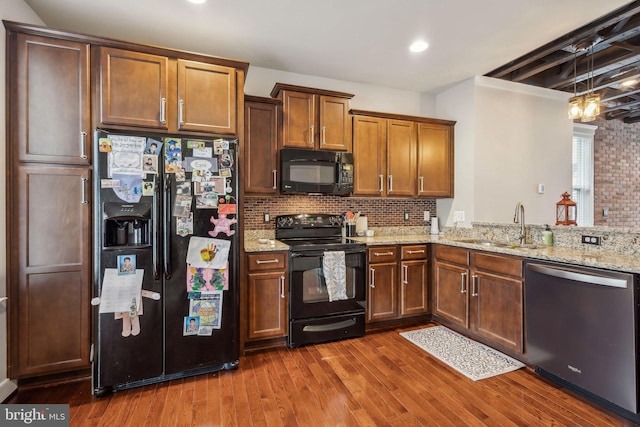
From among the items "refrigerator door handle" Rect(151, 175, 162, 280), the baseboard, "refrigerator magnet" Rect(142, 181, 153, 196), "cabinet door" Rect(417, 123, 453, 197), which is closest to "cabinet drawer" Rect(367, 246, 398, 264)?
"cabinet door" Rect(417, 123, 453, 197)

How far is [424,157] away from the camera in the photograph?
3.79m

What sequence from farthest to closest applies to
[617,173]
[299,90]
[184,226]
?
[617,173] → [299,90] → [184,226]

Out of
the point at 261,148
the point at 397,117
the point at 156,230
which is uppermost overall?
the point at 397,117

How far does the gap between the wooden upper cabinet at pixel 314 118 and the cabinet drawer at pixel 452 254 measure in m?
1.48

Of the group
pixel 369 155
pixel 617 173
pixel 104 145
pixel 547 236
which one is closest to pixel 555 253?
pixel 547 236

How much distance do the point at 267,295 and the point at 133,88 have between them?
1976 millimetres

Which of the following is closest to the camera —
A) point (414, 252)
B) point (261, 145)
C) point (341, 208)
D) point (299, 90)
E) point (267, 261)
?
point (267, 261)

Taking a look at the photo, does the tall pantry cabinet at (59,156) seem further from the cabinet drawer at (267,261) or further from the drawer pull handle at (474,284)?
the drawer pull handle at (474,284)

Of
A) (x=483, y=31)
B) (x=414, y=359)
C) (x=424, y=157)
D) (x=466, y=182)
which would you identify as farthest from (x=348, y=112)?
(x=414, y=359)

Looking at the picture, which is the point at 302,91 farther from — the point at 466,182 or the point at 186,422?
the point at 186,422

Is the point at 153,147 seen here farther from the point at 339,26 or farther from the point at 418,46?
Result: the point at 418,46

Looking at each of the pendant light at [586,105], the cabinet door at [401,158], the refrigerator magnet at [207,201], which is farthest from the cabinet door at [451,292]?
the refrigerator magnet at [207,201]

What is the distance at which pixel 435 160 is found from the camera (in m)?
3.83

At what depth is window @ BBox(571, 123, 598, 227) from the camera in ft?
17.3
